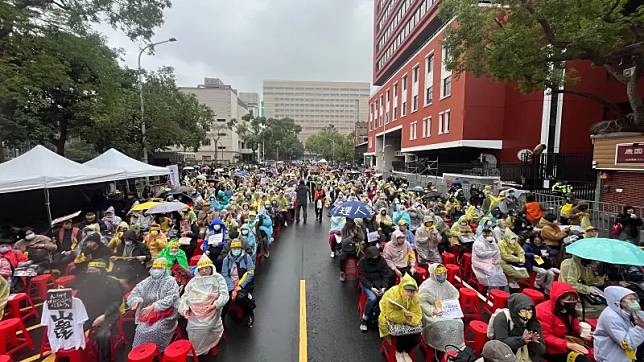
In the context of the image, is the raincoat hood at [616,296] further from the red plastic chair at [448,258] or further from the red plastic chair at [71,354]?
the red plastic chair at [71,354]

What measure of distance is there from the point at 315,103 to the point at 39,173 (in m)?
146

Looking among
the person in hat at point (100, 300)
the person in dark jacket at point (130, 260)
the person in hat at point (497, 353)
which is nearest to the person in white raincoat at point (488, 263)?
the person in hat at point (497, 353)

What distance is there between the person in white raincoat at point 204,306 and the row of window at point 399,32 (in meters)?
31.6

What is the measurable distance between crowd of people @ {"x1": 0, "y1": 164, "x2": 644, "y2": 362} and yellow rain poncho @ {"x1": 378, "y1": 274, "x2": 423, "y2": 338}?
14 millimetres

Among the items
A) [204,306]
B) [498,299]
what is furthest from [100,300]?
[498,299]

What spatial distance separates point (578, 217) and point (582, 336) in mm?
6637

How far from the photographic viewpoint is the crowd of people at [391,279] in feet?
11.8

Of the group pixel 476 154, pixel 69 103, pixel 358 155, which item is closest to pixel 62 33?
pixel 69 103

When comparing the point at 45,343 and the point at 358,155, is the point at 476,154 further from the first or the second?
the point at 358,155

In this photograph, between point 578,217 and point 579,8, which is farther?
point 579,8

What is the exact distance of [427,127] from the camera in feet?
95.7

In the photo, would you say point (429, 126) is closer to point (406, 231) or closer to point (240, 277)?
point (406, 231)

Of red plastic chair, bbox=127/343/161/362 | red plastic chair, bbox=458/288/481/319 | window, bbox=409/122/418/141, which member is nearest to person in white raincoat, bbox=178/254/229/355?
red plastic chair, bbox=127/343/161/362

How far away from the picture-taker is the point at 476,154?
86.4ft
